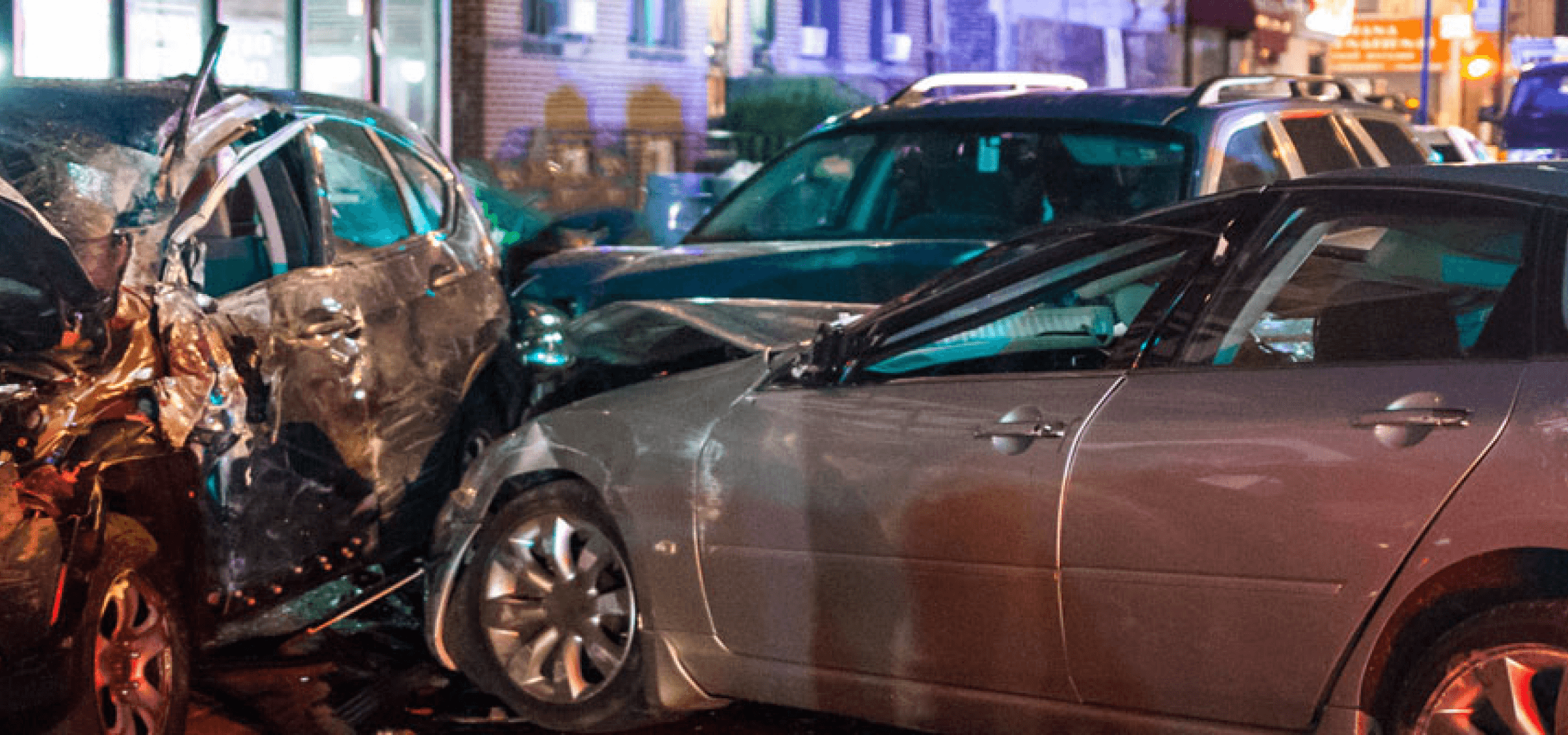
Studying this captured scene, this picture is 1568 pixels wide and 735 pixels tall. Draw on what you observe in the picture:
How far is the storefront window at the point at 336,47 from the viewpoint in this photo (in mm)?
18234

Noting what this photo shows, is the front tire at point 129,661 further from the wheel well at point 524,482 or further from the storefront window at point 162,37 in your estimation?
the storefront window at point 162,37

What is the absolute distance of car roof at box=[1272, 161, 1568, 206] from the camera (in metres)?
4.31

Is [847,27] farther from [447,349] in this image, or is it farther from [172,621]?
[172,621]

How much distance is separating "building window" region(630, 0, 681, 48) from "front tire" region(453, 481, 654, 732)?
60.7ft

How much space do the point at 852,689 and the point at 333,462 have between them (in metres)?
2.10

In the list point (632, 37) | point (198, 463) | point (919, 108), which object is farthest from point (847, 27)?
point (198, 463)

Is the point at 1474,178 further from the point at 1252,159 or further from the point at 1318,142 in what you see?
the point at 1318,142

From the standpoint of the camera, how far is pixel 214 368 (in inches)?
209

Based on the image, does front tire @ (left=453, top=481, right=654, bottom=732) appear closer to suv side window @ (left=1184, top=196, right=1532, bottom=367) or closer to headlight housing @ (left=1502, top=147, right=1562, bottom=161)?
suv side window @ (left=1184, top=196, right=1532, bottom=367)

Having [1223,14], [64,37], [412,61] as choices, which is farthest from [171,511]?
[1223,14]

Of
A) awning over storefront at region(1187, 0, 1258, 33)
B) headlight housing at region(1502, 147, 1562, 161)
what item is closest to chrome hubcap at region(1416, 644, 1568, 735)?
headlight housing at region(1502, 147, 1562, 161)

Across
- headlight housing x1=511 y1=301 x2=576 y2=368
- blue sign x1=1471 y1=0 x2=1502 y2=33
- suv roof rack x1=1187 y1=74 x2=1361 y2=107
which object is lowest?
headlight housing x1=511 y1=301 x2=576 y2=368

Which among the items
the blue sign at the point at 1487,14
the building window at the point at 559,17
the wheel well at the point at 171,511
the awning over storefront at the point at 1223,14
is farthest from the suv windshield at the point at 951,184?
the blue sign at the point at 1487,14

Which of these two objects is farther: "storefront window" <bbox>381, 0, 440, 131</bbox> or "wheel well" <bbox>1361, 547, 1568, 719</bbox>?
"storefront window" <bbox>381, 0, 440, 131</bbox>
